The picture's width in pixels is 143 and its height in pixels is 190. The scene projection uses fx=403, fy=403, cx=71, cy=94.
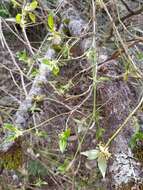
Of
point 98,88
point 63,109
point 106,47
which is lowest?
point 63,109

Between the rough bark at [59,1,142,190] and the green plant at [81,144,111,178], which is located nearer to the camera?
the green plant at [81,144,111,178]

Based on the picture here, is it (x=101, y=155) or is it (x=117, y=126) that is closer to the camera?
(x=101, y=155)

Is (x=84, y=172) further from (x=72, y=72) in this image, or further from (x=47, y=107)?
(x=72, y=72)

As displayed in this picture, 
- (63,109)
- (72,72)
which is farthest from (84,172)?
(72,72)

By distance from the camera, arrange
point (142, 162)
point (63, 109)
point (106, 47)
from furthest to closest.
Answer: point (63, 109)
point (106, 47)
point (142, 162)

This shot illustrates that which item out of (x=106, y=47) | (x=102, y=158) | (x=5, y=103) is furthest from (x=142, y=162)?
(x=5, y=103)

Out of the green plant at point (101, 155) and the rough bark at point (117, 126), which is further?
the rough bark at point (117, 126)

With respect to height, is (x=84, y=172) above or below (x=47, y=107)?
below

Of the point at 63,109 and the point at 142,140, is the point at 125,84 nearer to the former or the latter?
the point at 142,140

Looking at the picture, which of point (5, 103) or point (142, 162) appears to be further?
point (5, 103)

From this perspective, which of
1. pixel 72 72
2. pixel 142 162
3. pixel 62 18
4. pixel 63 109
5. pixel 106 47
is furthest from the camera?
pixel 63 109
